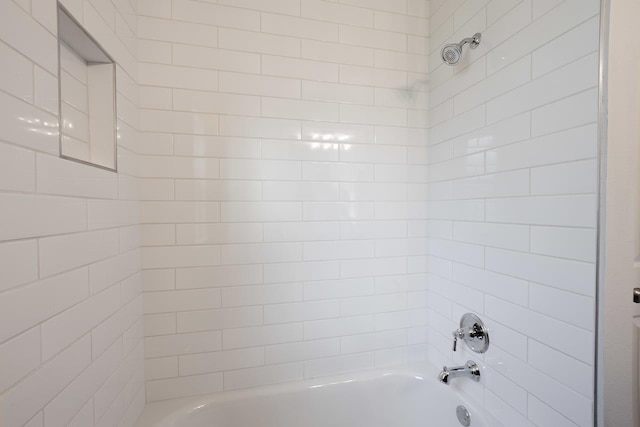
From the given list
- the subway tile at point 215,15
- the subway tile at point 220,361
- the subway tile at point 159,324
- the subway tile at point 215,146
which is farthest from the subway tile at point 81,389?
the subway tile at point 215,15

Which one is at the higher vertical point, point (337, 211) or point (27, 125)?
→ point (27, 125)

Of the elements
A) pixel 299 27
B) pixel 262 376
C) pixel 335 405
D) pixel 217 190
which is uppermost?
pixel 299 27

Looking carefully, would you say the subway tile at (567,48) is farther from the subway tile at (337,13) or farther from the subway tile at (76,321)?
the subway tile at (76,321)

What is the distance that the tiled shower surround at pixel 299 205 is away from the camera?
0.66m

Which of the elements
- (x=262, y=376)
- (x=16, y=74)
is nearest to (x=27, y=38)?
(x=16, y=74)

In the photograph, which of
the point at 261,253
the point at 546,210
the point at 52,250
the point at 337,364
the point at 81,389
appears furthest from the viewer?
the point at 337,364

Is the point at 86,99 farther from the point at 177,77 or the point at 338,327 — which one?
the point at 338,327

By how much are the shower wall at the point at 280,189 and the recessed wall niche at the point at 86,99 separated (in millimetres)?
207

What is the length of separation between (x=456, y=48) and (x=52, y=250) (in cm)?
155

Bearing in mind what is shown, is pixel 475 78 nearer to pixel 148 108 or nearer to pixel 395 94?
pixel 395 94

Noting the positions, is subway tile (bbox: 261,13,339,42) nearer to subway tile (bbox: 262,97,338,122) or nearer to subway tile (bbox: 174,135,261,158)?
subway tile (bbox: 262,97,338,122)

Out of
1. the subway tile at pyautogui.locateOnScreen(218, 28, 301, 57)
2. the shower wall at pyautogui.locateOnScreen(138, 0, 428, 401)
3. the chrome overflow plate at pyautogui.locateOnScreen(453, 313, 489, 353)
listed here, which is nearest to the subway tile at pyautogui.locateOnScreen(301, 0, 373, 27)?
the shower wall at pyautogui.locateOnScreen(138, 0, 428, 401)

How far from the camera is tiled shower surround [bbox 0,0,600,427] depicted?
66 cm

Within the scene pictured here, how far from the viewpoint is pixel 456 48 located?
1.13 m
